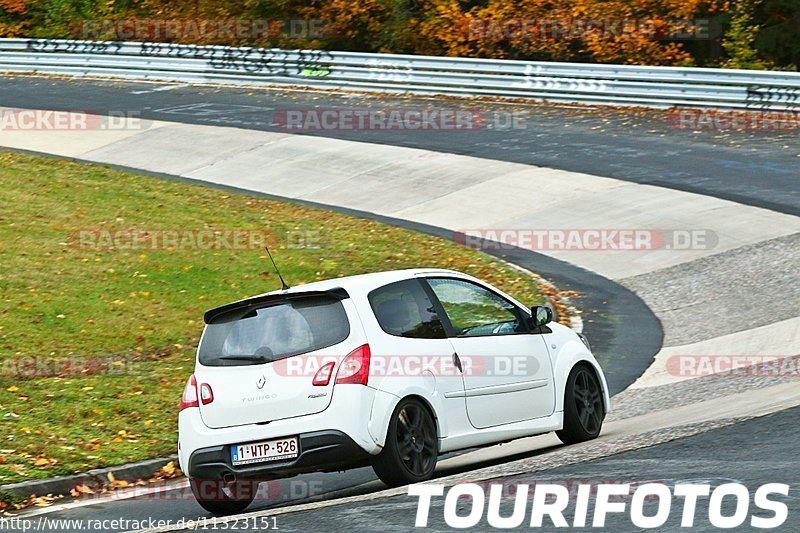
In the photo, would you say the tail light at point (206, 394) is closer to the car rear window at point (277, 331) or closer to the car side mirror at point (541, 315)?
the car rear window at point (277, 331)

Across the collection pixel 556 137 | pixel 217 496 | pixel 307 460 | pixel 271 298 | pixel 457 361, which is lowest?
pixel 217 496

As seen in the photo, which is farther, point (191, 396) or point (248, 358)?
point (191, 396)

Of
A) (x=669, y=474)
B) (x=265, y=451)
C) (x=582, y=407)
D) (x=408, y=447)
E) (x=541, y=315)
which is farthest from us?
(x=582, y=407)

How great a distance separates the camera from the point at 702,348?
1455 centimetres

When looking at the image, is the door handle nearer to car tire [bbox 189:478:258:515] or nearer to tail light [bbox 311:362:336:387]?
tail light [bbox 311:362:336:387]

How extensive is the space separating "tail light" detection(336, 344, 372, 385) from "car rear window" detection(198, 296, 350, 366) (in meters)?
0.15

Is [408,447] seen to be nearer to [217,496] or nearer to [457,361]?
[457,361]

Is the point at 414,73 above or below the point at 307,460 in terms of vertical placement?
above

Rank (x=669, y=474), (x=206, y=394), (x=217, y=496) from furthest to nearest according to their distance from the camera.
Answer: (x=217, y=496) → (x=206, y=394) → (x=669, y=474)

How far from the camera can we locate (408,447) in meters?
8.84

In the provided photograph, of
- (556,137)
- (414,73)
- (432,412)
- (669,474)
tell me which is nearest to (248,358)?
(432,412)

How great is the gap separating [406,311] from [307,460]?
4.53ft

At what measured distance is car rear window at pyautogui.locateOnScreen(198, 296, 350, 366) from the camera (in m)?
8.77

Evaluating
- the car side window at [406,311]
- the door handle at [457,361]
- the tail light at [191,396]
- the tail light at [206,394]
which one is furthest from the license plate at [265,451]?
the door handle at [457,361]
